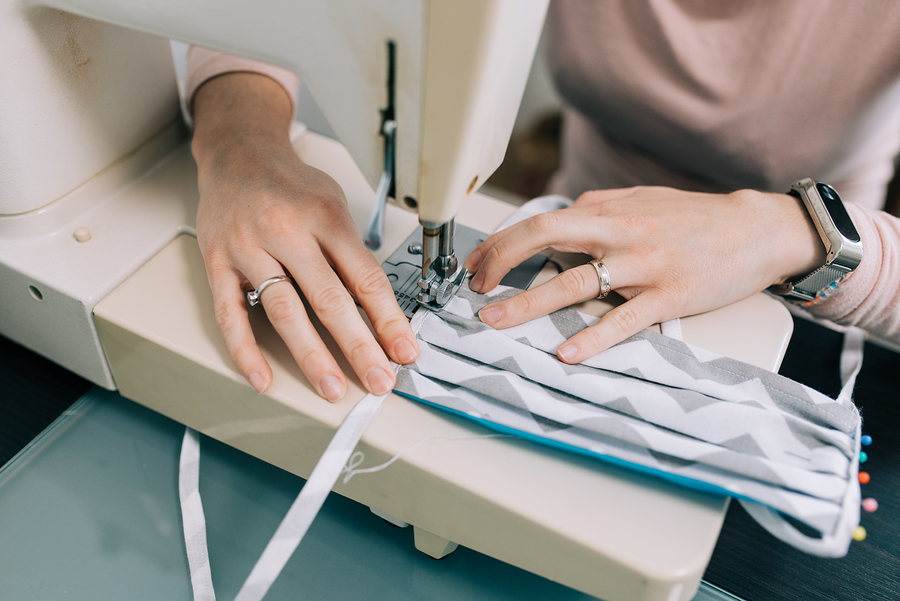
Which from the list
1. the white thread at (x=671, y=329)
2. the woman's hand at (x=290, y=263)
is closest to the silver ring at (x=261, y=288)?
the woman's hand at (x=290, y=263)

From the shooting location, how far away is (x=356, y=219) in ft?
2.24

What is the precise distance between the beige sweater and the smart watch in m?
0.02

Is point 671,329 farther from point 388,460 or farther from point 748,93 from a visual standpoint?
point 748,93

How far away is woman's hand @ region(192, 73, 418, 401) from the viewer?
503mm

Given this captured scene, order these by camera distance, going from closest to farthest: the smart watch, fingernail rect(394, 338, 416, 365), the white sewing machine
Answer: the white sewing machine < fingernail rect(394, 338, 416, 365) < the smart watch

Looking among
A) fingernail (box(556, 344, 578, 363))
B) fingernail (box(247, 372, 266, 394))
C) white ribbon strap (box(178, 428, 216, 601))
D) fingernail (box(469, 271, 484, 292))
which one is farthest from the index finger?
white ribbon strap (box(178, 428, 216, 601))

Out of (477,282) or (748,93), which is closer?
(477,282)

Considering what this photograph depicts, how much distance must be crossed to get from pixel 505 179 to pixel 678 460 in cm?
193

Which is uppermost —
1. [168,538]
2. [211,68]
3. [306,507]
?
[211,68]

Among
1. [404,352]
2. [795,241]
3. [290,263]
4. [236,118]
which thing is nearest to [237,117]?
[236,118]

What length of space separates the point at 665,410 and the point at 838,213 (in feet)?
1.11

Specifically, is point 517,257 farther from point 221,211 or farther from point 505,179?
point 505,179

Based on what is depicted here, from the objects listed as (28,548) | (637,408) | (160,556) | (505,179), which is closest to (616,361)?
(637,408)

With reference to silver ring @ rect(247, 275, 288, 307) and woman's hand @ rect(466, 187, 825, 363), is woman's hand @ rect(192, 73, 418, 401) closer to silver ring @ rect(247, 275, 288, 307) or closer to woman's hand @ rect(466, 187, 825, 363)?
silver ring @ rect(247, 275, 288, 307)
